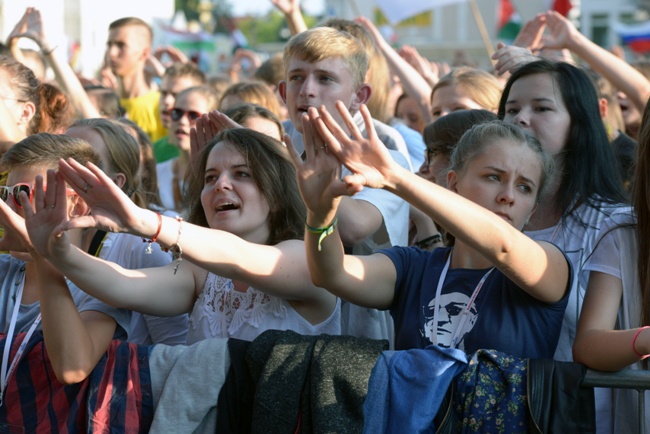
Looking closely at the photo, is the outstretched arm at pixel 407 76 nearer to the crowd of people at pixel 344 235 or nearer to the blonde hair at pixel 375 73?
the blonde hair at pixel 375 73

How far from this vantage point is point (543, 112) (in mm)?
3572

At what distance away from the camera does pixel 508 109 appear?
3688mm

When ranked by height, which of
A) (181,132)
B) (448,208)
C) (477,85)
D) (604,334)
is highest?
(448,208)

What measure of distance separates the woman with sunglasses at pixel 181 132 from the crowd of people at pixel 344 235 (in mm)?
1776

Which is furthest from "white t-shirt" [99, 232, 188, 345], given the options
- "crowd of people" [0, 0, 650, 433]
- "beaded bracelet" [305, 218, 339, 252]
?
"beaded bracelet" [305, 218, 339, 252]

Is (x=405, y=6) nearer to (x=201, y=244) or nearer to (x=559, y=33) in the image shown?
(x=559, y=33)

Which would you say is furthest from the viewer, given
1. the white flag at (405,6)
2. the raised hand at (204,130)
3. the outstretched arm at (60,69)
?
the white flag at (405,6)

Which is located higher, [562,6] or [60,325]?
[562,6]

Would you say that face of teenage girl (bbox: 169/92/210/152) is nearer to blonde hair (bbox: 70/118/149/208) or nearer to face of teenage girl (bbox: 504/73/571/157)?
blonde hair (bbox: 70/118/149/208)

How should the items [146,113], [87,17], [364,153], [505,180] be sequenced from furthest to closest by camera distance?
1. [87,17]
2. [146,113]
3. [505,180]
4. [364,153]

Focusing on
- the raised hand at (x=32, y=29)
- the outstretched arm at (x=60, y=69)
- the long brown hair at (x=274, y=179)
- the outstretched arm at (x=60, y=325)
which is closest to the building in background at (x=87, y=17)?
the raised hand at (x=32, y=29)

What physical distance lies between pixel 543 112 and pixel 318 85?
0.99 m

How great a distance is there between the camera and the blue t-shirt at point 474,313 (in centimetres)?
273

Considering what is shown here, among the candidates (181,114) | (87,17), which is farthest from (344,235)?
(87,17)
